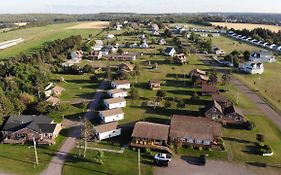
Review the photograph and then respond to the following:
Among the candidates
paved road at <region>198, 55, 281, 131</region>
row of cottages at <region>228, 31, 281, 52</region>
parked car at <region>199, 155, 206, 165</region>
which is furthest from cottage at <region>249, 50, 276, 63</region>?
parked car at <region>199, 155, 206, 165</region>

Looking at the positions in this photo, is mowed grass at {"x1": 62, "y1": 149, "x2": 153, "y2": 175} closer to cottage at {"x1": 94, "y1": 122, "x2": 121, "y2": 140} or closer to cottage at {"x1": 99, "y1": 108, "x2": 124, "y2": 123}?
cottage at {"x1": 94, "y1": 122, "x2": 121, "y2": 140}

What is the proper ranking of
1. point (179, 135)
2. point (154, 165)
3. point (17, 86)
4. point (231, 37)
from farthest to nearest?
point (231, 37) → point (17, 86) → point (179, 135) → point (154, 165)

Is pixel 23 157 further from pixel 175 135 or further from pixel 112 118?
pixel 175 135

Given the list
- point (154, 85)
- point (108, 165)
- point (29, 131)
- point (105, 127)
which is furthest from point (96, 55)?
point (108, 165)

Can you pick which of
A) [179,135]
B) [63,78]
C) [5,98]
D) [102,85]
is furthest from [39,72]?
[179,135]

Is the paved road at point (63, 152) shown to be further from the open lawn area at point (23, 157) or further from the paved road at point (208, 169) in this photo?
the paved road at point (208, 169)

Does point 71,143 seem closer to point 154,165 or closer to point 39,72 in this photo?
point 154,165
